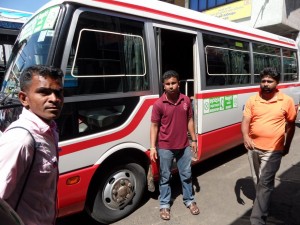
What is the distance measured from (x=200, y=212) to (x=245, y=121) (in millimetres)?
1382

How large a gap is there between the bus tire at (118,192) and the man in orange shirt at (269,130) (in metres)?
1.48

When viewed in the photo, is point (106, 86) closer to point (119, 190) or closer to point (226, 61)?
point (119, 190)

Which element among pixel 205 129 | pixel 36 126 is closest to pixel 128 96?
pixel 205 129

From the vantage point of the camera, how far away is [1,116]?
305 centimetres

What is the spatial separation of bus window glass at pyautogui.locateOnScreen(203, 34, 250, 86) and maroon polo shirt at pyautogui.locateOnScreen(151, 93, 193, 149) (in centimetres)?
135

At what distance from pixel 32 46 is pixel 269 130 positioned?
2.79 meters

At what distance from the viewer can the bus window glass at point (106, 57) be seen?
312 centimetres

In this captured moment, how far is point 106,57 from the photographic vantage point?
3385mm

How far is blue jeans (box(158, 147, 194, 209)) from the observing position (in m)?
3.68

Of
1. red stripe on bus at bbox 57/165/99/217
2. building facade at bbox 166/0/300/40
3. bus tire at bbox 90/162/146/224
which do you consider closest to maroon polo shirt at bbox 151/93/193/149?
bus tire at bbox 90/162/146/224

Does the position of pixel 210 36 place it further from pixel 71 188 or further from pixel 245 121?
pixel 71 188

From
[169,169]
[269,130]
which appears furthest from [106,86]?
[269,130]

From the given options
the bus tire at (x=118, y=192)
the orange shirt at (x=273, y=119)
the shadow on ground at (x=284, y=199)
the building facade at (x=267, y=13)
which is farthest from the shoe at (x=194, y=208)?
the building facade at (x=267, y=13)

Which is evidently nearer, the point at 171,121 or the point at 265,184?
the point at 265,184
